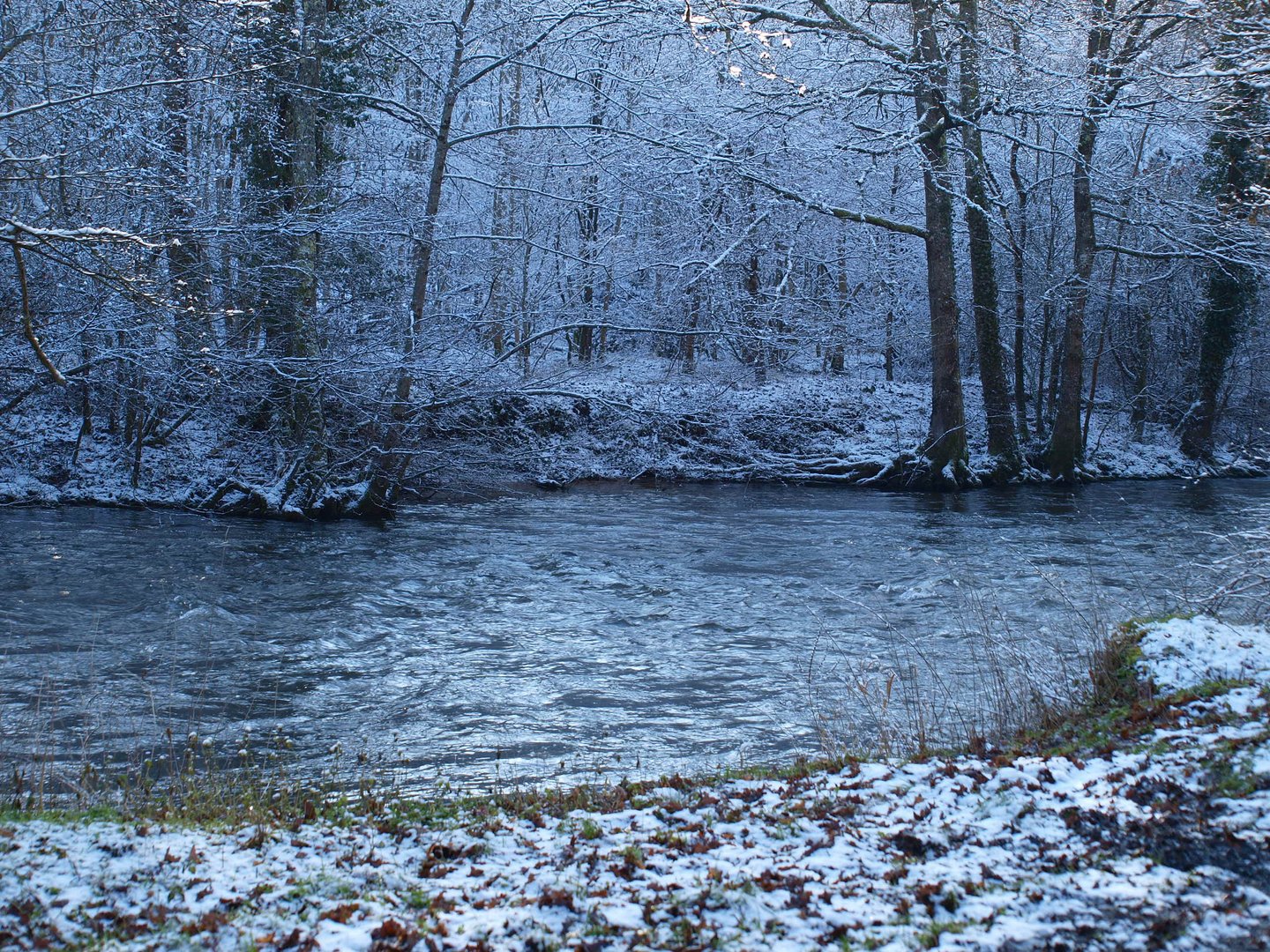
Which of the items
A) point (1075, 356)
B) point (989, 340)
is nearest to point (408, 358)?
point (989, 340)

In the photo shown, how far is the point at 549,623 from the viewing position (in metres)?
9.60

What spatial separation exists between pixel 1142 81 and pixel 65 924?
55.6 feet

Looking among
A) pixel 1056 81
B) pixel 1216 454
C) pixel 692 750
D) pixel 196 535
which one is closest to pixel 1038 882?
pixel 692 750

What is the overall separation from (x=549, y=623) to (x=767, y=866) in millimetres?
5977

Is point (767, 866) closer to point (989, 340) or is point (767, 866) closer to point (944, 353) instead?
point (944, 353)

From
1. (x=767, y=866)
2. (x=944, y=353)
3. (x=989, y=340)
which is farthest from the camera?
(x=989, y=340)

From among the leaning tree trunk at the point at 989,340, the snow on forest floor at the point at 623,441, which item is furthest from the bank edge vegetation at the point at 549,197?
the snow on forest floor at the point at 623,441

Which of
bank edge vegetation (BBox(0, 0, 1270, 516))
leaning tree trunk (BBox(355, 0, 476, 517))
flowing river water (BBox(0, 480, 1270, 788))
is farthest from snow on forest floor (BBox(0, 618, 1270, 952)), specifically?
leaning tree trunk (BBox(355, 0, 476, 517))

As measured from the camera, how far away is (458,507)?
16.9 m

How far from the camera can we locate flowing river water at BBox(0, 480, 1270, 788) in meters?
6.50

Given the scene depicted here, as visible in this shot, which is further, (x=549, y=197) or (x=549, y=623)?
(x=549, y=197)

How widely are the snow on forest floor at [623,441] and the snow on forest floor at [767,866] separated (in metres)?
11.9

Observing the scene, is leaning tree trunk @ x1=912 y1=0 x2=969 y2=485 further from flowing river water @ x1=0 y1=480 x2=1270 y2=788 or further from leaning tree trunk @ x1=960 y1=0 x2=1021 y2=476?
flowing river water @ x1=0 y1=480 x2=1270 y2=788

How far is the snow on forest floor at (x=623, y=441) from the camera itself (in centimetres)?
1633
